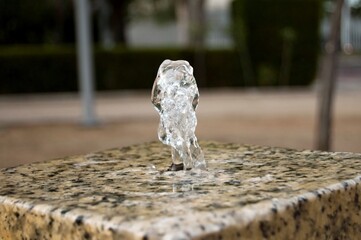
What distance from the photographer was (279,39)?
17.5m

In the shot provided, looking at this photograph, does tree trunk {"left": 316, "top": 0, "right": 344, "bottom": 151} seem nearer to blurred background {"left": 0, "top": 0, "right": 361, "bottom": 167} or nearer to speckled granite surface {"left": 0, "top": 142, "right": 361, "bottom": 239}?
blurred background {"left": 0, "top": 0, "right": 361, "bottom": 167}

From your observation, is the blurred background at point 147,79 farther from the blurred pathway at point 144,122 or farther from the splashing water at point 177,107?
the splashing water at point 177,107

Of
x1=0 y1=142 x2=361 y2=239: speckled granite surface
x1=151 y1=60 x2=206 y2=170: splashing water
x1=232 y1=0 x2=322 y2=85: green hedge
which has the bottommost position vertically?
x1=232 y1=0 x2=322 y2=85: green hedge

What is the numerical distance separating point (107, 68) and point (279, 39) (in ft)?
14.0

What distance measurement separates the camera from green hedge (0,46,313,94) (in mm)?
16312

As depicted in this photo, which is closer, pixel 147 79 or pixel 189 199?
pixel 189 199

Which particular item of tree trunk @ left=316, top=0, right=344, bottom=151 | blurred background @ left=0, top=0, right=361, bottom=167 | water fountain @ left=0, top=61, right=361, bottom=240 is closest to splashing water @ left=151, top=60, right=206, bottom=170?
water fountain @ left=0, top=61, right=361, bottom=240

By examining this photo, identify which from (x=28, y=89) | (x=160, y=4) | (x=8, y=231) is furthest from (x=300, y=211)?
(x=160, y=4)

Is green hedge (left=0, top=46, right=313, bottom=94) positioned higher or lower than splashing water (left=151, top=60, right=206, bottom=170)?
lower

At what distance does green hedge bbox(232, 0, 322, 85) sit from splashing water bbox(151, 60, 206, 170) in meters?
15.6

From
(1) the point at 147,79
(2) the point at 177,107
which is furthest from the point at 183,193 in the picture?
(1) the point at 147,79

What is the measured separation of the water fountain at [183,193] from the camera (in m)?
1.29

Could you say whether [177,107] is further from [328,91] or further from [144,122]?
[144,122]

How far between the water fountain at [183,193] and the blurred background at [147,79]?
17.1 feet
